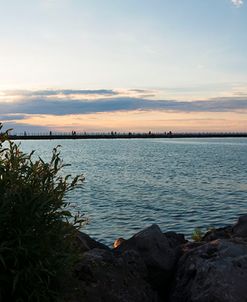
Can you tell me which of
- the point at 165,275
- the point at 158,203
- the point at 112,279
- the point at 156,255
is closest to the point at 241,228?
the point at 156,255

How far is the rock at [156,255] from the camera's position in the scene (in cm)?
1050

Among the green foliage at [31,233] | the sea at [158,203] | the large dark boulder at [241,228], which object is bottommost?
the sea at [158,203]

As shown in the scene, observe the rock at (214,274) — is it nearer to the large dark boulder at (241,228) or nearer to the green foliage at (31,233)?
the green foliage at (31,233)

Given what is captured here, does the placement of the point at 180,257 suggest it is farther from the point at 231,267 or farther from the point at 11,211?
the point at 11,211

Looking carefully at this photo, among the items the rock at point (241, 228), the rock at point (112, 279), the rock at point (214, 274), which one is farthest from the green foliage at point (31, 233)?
the rock at point (241, 228)

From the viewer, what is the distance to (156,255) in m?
10.9

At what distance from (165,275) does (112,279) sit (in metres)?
2.11

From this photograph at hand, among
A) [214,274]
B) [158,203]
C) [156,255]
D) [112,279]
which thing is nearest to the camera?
[214,274]

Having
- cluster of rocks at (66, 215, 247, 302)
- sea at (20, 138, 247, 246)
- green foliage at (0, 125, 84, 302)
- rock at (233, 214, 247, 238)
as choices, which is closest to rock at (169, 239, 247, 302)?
cluster of rocks at (66, 215, 247, 302)

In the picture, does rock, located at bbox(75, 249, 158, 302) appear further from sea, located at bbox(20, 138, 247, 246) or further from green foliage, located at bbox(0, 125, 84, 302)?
sea, located at bbox(20, 138, 247, 246)

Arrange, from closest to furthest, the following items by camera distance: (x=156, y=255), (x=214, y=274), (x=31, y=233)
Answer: (x=31, y=233) < (x=214, y=274) < (x=156, y=255)

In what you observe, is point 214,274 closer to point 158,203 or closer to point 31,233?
point 31,233

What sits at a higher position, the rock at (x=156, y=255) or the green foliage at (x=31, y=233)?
the green foliage at (x=31, y=233)

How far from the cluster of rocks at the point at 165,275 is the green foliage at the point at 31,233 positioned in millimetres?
1326
